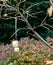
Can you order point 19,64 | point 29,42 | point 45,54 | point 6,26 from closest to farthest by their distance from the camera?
point 19,64, point 45,54, point 29,42, point 6,26

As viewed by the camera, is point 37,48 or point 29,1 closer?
point 37,48

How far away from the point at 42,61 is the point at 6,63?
75 centimetres

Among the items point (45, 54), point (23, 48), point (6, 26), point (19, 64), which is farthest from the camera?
point (6, 26)

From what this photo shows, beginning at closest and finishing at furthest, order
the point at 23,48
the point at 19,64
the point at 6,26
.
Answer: the point at 19,64 → the point at 23,48 → the point at 6,26

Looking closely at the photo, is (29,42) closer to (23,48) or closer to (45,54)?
(23,48)

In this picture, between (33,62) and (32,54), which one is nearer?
(33,62)

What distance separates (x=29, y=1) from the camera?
36.5ft

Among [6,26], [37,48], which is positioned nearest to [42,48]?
[37,48]

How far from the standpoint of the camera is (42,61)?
7266mm

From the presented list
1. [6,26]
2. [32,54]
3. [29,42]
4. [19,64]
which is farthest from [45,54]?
[6,26]

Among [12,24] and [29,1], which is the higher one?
[29,1]

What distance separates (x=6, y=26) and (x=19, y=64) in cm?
382

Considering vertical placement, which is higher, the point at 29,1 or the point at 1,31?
the point at 29,1

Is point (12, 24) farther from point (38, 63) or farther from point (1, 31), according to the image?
point (38, 63)
